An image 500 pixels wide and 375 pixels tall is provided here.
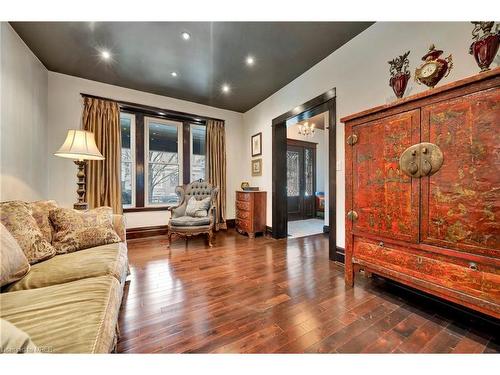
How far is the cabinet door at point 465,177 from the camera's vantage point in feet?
3.77

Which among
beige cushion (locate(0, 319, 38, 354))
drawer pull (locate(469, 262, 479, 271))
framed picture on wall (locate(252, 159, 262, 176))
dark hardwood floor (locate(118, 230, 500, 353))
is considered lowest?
dark hardwood floor (locate(118, 230, 500, 353))

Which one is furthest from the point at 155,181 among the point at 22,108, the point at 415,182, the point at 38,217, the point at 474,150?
the point at 474,150

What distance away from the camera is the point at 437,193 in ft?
4.49

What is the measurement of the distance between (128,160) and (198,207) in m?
1.74

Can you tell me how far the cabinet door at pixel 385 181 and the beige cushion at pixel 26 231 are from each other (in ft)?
8.43

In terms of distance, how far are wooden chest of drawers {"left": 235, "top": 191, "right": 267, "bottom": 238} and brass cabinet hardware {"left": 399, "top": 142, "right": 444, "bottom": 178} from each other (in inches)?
103

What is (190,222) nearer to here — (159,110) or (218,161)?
(218,161)

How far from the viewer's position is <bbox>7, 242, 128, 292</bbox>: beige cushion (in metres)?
1.18

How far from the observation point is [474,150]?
1.21 meters

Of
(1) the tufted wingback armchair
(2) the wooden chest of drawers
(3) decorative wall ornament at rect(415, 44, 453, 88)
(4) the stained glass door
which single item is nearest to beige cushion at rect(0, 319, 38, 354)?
(3) decorative wall ornament at rect(415, 44, 453, 88)

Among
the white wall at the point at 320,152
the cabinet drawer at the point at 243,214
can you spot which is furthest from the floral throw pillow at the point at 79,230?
the white wall at the point at 320,152

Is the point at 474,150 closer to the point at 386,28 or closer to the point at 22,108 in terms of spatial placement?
the point at 386,28

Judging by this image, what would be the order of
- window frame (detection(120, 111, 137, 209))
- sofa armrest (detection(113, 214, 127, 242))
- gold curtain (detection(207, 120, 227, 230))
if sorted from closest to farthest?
sofa armrest (detection(113, 214, 127, 242)) → window frame (detection(120, 111, 137, 209)) → gold curtain (detection(207, 120, 227, 230))

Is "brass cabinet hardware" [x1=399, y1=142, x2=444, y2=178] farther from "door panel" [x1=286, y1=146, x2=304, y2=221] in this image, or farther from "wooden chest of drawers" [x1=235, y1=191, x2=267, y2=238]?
"door panel" [x1=286, y1=146, x2=304, y2=221]
